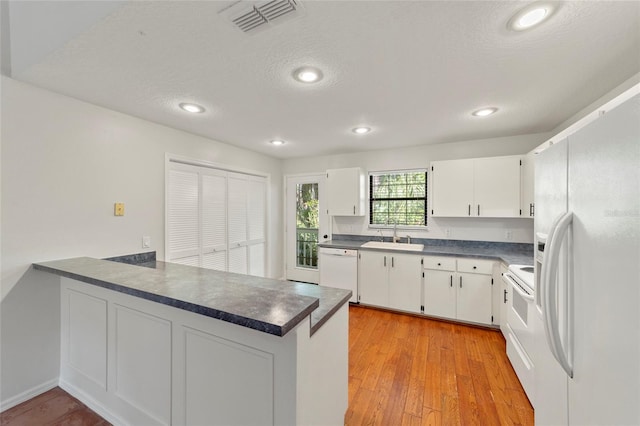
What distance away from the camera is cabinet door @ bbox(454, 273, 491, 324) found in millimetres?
3006

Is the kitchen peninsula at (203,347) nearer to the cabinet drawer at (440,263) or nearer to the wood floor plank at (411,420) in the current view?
the wood floor plank at (411,420)

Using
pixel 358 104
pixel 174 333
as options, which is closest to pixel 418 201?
pixel 358 104

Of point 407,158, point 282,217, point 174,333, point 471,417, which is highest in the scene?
point 407,158

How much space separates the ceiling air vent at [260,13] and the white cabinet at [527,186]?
120 inches

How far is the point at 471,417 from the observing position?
69.4 inches

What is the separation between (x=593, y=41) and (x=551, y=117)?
58.8 inches

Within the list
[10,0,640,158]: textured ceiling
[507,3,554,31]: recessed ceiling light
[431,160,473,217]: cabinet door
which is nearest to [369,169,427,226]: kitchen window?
[431,160,473,217]: cabinet door

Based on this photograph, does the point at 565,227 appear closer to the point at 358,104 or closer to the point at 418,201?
the point at 358,104

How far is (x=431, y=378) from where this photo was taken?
7.14 ft

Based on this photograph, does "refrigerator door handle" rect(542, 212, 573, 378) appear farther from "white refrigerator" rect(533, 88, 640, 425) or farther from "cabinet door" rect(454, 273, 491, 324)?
"cabinet door" rect(454, 273, 491, 324)

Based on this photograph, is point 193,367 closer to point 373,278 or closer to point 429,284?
point 373,278

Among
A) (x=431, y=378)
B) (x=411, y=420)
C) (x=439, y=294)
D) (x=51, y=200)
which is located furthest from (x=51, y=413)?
(x=439, y=294)

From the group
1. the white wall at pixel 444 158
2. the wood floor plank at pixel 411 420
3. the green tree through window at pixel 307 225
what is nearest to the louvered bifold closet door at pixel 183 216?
the green tree through window at pixel 307 225

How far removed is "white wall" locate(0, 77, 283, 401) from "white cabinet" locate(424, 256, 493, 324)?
11.2 feet
